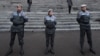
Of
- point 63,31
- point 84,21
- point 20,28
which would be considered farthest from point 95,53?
point 63,31

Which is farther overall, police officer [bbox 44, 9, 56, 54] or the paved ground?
the paved ground

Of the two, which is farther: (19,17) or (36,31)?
(36,31)

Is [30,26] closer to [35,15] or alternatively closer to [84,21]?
[35,15]

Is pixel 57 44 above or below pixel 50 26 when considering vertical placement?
below

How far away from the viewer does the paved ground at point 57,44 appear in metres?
10.8

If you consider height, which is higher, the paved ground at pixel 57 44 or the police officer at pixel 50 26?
the police officer at pixel 50 26

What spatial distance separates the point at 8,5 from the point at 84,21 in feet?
41.5

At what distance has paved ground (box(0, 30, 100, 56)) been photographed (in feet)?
35.4

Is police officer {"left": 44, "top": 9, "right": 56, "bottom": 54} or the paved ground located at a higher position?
police officer {"left": 44, "top": 9, "right": 56, "bottom": 54}

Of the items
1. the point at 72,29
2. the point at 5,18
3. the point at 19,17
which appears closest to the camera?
the point at 19,17

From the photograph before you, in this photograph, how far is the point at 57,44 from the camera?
39.7ft

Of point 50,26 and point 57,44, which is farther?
point 57,44

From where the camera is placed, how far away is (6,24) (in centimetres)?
1639

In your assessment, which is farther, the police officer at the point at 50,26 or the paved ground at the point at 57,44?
Answer: the paved ground at the point at 57,44
